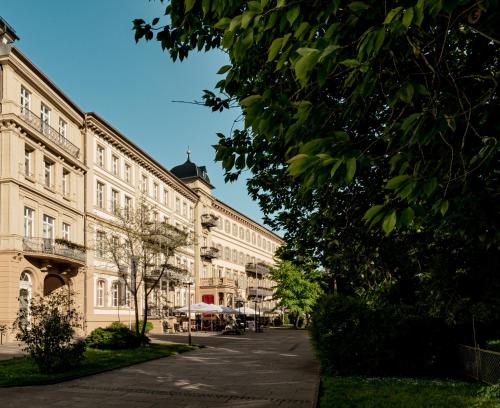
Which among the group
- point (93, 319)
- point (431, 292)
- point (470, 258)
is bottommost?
point (93, 319)

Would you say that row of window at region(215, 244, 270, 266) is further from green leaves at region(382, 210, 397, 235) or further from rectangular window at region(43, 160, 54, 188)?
green leaves at region(382, 210, 397, 235)

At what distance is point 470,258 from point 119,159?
33111 mm

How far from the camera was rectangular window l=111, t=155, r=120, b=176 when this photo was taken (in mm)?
38812

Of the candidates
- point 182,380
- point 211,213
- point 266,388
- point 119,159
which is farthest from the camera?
point 211,213

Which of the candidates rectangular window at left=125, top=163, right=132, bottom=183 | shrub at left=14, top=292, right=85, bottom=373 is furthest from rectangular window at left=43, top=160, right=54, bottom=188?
shrub at left=14, top=292, right=85, bottom=373

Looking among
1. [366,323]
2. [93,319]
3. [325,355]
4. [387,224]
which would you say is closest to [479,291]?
[366,323]

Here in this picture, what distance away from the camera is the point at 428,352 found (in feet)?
47.8

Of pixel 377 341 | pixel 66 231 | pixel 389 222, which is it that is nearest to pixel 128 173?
pixel 66 231

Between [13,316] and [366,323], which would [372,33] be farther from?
[13,316]

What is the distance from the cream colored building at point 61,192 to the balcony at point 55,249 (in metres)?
0.06

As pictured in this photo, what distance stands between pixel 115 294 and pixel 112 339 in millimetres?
15775

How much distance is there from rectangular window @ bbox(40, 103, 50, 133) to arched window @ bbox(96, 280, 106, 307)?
1136 cm

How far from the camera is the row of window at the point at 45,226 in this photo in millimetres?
28047

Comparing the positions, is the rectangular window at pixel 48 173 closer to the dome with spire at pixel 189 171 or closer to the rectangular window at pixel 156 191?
the rectangular window at pixel 156 191
